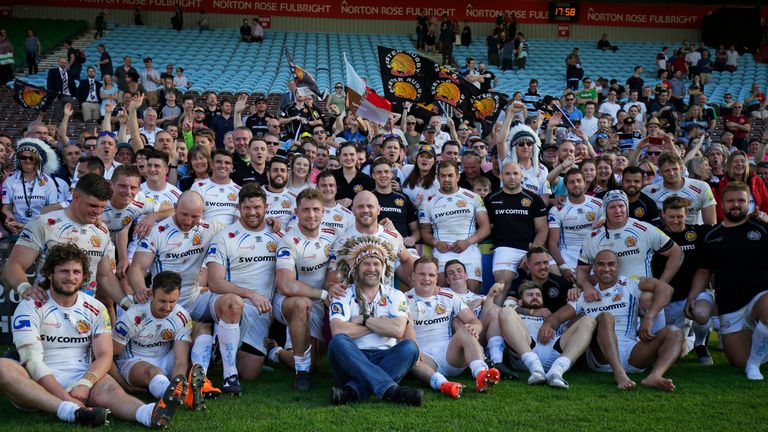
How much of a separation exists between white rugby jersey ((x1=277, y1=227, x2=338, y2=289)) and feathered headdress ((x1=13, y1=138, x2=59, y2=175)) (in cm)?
342

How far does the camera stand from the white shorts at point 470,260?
28.6 feet

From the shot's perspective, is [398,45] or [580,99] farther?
[398,45]

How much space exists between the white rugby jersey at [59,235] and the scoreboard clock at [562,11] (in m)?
28.6

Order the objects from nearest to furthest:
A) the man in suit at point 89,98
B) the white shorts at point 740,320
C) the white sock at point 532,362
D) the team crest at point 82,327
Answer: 1. the team crest at point 82,327
2. the white sock at point 532,362
3. the white shorts at point 740,320
4. the man in suit at point 89,98

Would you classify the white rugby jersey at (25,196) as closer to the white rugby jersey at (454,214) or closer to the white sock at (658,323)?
the white rugby jersey at (454,214)

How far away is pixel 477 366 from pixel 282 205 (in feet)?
10.1

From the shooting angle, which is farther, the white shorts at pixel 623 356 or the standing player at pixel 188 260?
the white shorts at pixel 623 356

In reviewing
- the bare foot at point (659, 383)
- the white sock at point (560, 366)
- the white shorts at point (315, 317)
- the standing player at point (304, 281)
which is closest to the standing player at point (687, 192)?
the bare foot at point (659, 383)

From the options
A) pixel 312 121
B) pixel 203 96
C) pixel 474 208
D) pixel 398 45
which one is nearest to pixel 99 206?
pixel 474 208

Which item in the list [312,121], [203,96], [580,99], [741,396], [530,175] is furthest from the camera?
[203,96]

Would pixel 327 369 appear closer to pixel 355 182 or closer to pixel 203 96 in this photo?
pixel 355 182

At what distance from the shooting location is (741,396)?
6.43 m

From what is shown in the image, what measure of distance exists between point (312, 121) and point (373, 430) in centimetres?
894

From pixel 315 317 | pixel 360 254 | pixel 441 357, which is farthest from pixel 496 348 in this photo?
pixel 315 317
